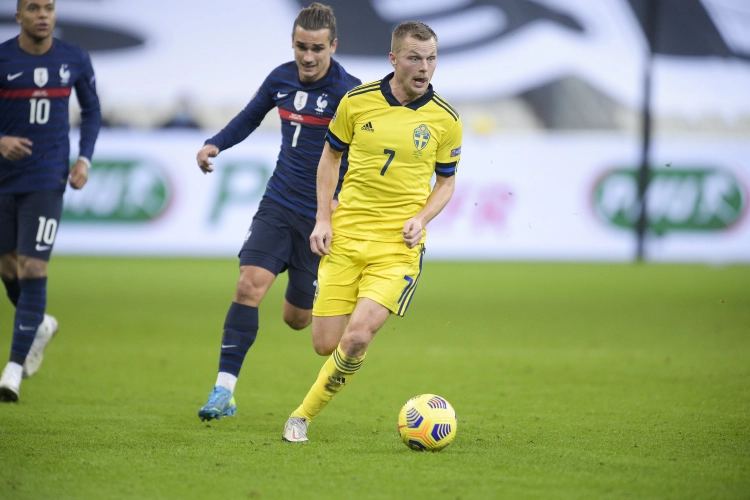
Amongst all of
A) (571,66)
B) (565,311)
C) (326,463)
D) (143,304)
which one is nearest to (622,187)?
(571,66)

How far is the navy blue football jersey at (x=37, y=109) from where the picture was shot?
6.30m

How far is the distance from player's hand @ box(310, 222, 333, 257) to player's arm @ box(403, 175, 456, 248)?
1.44 feet

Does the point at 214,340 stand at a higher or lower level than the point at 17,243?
lower

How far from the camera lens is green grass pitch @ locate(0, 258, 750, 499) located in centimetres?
418

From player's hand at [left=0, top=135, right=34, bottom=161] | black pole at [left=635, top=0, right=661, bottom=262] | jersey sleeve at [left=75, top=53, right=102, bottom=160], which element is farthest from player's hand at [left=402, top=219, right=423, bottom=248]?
black pole at [left=635, top=0, right=661, bottom=262]

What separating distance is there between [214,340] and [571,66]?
11.6 meters

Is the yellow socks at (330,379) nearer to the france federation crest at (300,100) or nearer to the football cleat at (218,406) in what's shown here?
the football cleat at (218,406)

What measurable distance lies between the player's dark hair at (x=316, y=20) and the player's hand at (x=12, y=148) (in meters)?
1.88

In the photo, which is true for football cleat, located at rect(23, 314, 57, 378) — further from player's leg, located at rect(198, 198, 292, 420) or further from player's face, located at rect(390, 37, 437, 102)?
player's face, located at rect(390, 37, 437, 102)

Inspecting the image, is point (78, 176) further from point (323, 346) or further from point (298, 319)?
point (323, 346)

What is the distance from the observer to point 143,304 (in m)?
11.5

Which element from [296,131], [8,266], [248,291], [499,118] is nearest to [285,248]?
[248,291]

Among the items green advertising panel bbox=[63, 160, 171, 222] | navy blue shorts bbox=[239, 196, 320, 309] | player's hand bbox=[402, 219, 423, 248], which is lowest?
green advertising panel bbox=[63, 160, 171, 222]

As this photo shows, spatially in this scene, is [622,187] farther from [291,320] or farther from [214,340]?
[291,320]
